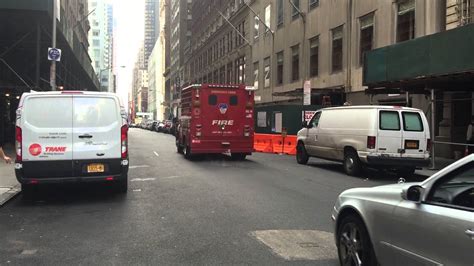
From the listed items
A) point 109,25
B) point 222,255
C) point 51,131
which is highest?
point 109,25

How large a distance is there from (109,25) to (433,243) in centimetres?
11397

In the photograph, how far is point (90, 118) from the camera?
10195mm

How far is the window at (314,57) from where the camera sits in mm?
33281

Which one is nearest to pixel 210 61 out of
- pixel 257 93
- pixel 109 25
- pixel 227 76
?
pixel 227 76

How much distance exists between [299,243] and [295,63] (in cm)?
3136

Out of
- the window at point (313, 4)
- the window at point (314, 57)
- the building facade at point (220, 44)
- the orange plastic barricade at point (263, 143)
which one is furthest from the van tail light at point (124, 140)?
the building facade at point (220, 44)

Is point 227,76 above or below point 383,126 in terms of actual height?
above

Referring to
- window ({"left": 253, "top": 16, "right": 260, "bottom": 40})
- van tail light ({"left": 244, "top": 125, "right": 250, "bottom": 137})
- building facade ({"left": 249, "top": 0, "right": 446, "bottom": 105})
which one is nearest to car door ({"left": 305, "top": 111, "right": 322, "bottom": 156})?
van tail light ({"left": 244, "top": 125, "right": 250, "bottom": 137})

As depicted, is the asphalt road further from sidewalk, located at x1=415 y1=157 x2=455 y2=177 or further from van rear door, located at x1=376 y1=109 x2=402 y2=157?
sidewalk, located at x1=415 y1=157 x2=455 y2=177

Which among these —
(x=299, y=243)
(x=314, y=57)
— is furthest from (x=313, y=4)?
(x=299, y=243)

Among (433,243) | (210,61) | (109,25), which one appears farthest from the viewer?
(109,25)

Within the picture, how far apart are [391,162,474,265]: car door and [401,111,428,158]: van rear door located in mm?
10488

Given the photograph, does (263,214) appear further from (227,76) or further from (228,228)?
(227,76)

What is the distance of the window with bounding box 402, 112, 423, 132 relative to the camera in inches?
568
